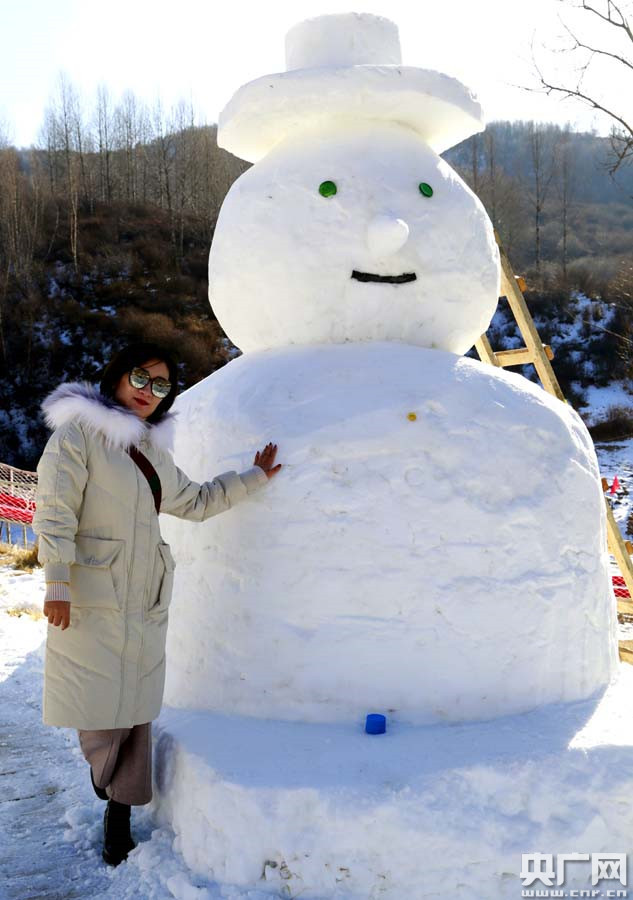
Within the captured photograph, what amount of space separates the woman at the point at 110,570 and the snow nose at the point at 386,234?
0.91 metres

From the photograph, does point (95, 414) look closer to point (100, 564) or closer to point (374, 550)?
point (100, 564)

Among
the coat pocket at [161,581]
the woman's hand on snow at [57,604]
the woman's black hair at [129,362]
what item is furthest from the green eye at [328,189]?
the woman's hand on snow at [57,604]

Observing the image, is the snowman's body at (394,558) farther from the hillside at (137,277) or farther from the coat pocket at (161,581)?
the hillside at (137,277)

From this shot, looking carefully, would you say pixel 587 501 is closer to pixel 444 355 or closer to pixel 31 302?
pixel 444 355

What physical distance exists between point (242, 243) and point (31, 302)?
19.9m

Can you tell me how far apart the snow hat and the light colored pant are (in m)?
2.30

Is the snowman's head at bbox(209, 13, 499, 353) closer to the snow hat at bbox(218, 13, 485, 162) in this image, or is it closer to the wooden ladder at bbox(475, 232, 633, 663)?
the snow hat at bbox(218, 13, 485, 162)

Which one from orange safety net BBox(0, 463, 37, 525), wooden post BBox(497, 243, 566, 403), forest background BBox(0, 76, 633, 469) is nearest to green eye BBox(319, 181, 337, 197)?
wooden post BBox(497, 243, 566, 403)

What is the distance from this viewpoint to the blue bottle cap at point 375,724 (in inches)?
92.8

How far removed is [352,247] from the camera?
2922 mm

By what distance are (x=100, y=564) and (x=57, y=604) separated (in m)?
0.17

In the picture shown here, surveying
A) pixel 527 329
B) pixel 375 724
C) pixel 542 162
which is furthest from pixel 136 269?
pixel 542 162

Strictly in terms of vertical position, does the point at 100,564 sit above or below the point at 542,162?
below

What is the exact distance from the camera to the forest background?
19.5 meters
